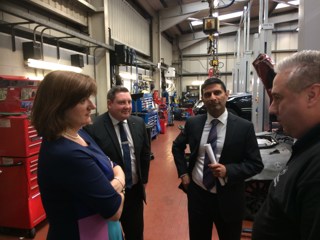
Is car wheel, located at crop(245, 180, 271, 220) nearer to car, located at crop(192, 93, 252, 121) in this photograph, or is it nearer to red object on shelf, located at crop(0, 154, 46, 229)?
red object on shelf, located at crop(0, 154, 46, 229)

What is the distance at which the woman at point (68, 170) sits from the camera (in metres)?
0.98

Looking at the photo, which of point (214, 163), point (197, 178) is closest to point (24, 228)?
point (197, 178)

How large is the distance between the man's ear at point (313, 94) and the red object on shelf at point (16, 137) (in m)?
2.61

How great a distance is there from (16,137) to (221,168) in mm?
2227

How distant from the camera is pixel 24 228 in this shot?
2.87 metres

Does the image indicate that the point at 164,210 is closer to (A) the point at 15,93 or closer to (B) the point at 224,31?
(A) the point at 15,93

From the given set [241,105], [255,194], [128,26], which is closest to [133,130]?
[255,194]

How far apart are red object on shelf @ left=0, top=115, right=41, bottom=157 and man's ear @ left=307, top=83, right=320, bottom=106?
2608 mm

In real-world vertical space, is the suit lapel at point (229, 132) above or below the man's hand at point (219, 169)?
above

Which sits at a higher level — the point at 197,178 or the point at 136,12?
the point at 136,12

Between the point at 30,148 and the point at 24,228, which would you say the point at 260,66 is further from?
the point at 24,228

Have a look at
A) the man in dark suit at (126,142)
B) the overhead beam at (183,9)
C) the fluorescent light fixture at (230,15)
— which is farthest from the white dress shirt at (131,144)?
the fluorescent light fixture at (230,15)

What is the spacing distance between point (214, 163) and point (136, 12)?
8137 millimetres

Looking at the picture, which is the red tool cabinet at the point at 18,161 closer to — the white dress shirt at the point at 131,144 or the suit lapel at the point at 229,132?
the white dress shirt at the point at 131,144
